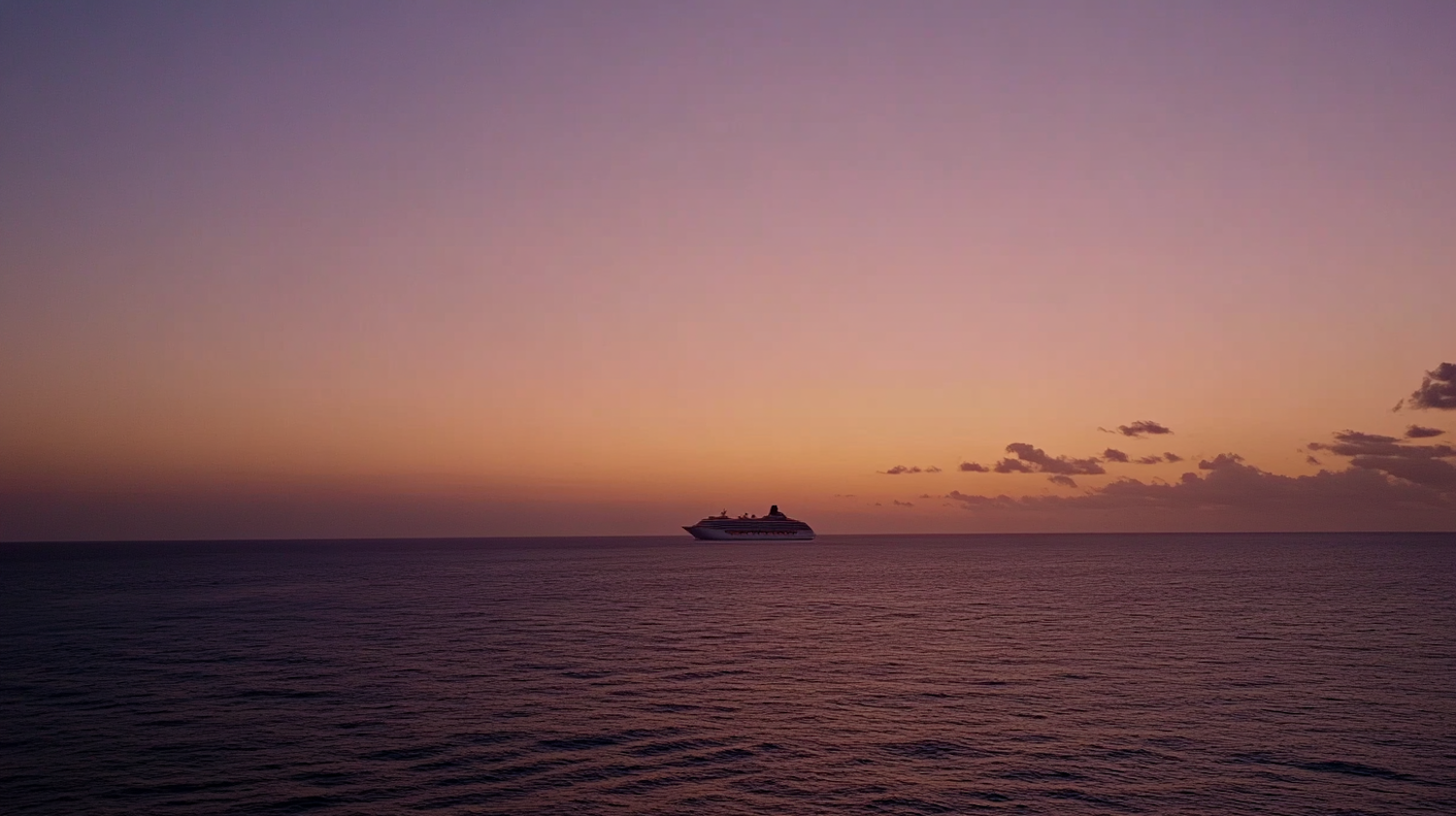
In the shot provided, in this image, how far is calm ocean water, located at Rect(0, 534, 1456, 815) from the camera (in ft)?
119

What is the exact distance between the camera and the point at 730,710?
165 feet

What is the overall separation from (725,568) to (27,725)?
6183 inches

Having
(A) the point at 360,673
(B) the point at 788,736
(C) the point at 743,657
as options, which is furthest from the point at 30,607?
(B) the point at 788,736

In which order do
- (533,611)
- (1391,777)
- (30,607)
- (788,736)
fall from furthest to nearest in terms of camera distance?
(30,607)
(533,611)
(788,736)
(1391,777)

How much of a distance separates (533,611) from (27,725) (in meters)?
58.1

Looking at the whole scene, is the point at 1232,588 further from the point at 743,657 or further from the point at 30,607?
the point at 30,607

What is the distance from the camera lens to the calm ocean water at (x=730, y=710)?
36125 millimetres

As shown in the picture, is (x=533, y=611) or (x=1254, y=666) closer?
(x=1254, y=666)

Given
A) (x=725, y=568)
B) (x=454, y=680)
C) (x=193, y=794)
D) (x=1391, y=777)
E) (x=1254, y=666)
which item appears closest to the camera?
(x=193, y=794)

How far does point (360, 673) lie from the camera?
202 feet

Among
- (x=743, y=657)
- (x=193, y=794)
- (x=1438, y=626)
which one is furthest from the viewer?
(x=1438, y=626)

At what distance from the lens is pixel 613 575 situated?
173625 mm

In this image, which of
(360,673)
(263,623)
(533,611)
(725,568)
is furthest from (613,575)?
(360,673)

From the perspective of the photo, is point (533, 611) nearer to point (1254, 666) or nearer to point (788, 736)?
point (788, 736)
